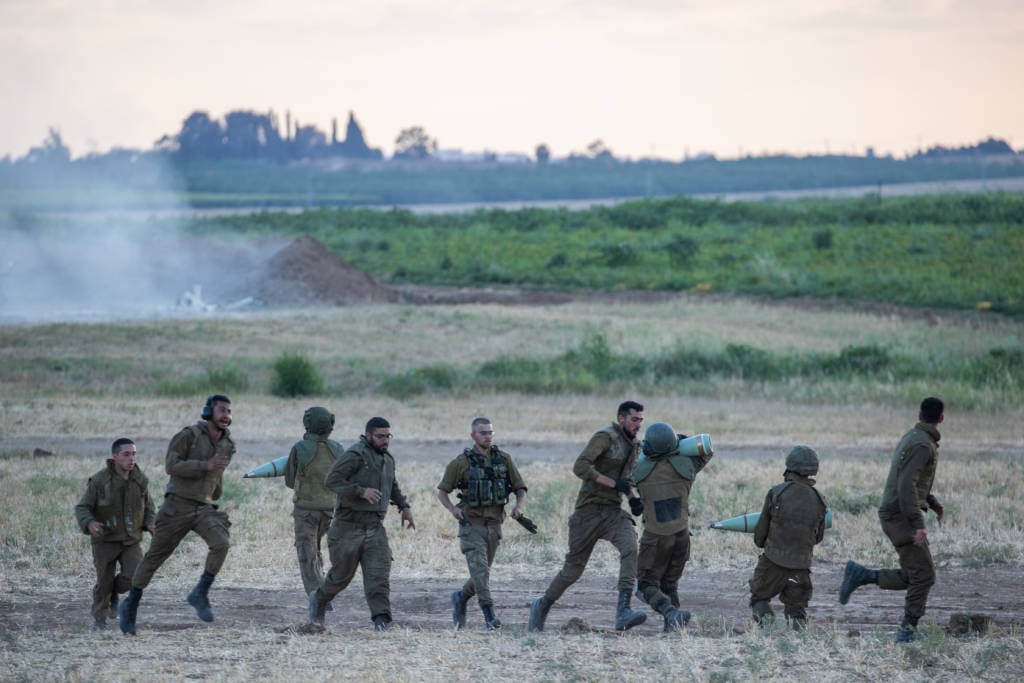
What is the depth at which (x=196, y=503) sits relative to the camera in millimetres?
12031

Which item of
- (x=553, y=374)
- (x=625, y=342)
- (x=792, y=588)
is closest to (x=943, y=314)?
(x=625, y=342)

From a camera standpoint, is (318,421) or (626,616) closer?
(626,616)

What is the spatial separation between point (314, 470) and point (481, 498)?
5.79 ft

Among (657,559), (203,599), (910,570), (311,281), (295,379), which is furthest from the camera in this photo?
(311,281)

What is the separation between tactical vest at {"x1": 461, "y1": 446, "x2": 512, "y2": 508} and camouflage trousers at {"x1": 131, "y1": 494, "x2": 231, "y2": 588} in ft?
7.13

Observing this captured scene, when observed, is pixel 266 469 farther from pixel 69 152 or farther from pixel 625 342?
pixel 69 152

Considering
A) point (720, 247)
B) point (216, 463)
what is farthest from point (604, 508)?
point (720, 247)

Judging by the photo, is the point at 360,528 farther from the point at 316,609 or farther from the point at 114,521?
the point at 114,521

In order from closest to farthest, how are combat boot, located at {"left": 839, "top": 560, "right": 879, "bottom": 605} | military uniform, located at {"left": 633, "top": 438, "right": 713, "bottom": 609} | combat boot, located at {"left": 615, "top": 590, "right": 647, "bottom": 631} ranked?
1. combat boot, located at {"left": 615, "top": 590, "right": 647, "bottom": 631}
2. combat boot, located at {"left": 839, "top": 560, "right": 879, "bottom": 605}
3. military uniform, located at {"left": 633, "top": 438, "right": 713, "bottom": 609}

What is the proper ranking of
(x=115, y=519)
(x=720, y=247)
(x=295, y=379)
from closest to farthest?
(x=115, y=519) < (x=295, y=379) < (x=720, y=247)

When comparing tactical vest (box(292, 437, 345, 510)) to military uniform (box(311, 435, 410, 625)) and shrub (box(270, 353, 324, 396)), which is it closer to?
military uniform (box(311, 435, 410, 625))

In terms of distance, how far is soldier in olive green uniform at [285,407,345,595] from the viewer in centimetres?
1273

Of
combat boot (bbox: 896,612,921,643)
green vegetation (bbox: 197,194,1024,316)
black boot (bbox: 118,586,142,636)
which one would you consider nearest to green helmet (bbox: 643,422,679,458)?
combat boot (bbox: 896,612,921,643)

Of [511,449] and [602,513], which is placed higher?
[602,513]
